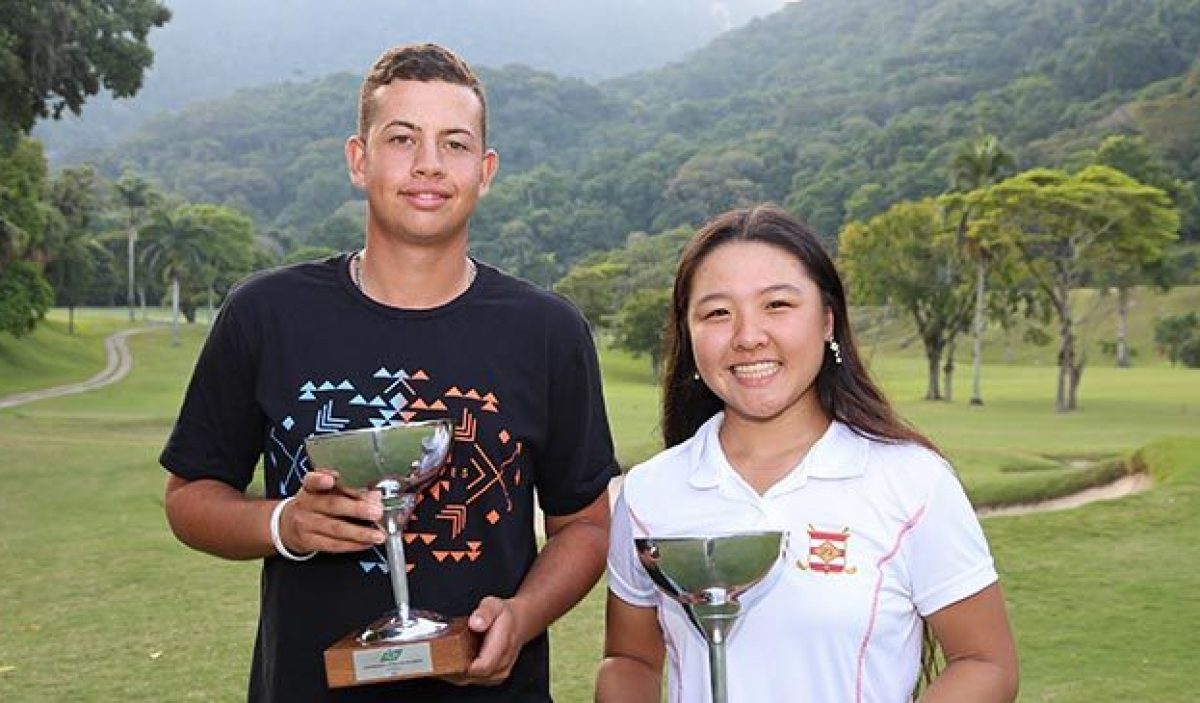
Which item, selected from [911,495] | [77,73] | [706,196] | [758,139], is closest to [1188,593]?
[911,495]

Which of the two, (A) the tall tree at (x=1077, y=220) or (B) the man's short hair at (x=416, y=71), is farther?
(A) the tall tree at (x=1077, y=220)

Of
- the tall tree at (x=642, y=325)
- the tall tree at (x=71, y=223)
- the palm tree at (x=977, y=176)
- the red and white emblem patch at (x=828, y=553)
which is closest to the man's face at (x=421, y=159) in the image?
the red and white emblem patch at (x=828, y=553)

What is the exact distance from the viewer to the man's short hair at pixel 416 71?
9.57 ft

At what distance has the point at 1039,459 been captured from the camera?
19.9m

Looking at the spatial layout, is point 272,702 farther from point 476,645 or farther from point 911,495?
point 911,495

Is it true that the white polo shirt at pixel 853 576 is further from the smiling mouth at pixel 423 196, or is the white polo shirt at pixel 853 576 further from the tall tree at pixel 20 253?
the tall tree at pixel 20 253

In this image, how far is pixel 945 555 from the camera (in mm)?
2537

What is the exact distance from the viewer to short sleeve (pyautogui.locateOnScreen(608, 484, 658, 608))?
112 inches

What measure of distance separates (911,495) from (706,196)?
9848cm

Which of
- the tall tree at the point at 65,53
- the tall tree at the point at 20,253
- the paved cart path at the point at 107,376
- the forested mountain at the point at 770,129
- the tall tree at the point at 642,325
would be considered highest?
the forested mountain at the point at 770,129

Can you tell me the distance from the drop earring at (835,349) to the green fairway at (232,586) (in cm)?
89

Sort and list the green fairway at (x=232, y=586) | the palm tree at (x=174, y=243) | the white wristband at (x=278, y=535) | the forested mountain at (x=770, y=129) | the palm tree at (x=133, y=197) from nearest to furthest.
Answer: the white wristband at (x=278, y=535) < the green fairway at (x=232, y=586) < the palm tree at (x=174, y=243) < the palm tree at (x=133, y=197) < the forested mountain at (x=770, y=129)

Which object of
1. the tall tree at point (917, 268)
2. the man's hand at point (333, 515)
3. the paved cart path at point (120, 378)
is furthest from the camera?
the tall tree at point (917, 268)

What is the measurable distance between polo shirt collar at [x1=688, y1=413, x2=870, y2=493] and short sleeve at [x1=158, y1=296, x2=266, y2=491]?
971 mm
